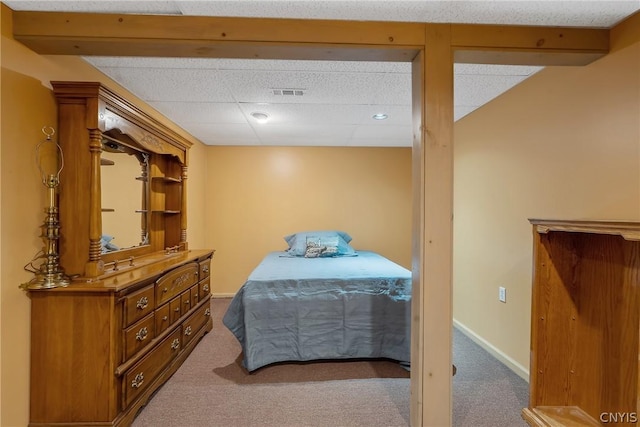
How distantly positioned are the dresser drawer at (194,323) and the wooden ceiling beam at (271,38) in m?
2.00

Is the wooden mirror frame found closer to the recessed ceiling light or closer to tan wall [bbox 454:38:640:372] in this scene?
the recessed ceiling light

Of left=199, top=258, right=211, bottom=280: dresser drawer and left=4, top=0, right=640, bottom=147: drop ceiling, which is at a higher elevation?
left=4, top=0, right=640, bottom=147: drop ceiling

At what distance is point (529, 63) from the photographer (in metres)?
1.72

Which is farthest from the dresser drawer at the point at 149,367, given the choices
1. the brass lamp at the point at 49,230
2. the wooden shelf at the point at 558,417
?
the wooden shelf at the point at 558,417

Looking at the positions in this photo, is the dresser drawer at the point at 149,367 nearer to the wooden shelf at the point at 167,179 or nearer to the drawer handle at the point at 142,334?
the drawer handle at the point at 142,334

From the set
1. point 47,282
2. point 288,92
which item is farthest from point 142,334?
point 288,92

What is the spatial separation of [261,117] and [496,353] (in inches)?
117

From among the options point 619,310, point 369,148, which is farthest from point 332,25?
point 369,148

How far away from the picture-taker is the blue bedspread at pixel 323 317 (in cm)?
238

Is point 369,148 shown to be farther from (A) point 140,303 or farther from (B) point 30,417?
(B) point 30,417

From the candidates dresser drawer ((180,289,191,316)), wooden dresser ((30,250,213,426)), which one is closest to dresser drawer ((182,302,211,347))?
dresser drawer ((180,289,191,316))

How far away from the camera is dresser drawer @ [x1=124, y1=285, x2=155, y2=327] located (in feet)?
5.67

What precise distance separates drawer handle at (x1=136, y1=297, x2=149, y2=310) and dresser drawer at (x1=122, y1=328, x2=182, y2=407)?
32 centimetres

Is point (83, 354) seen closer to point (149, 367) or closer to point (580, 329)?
point (149, 367)
